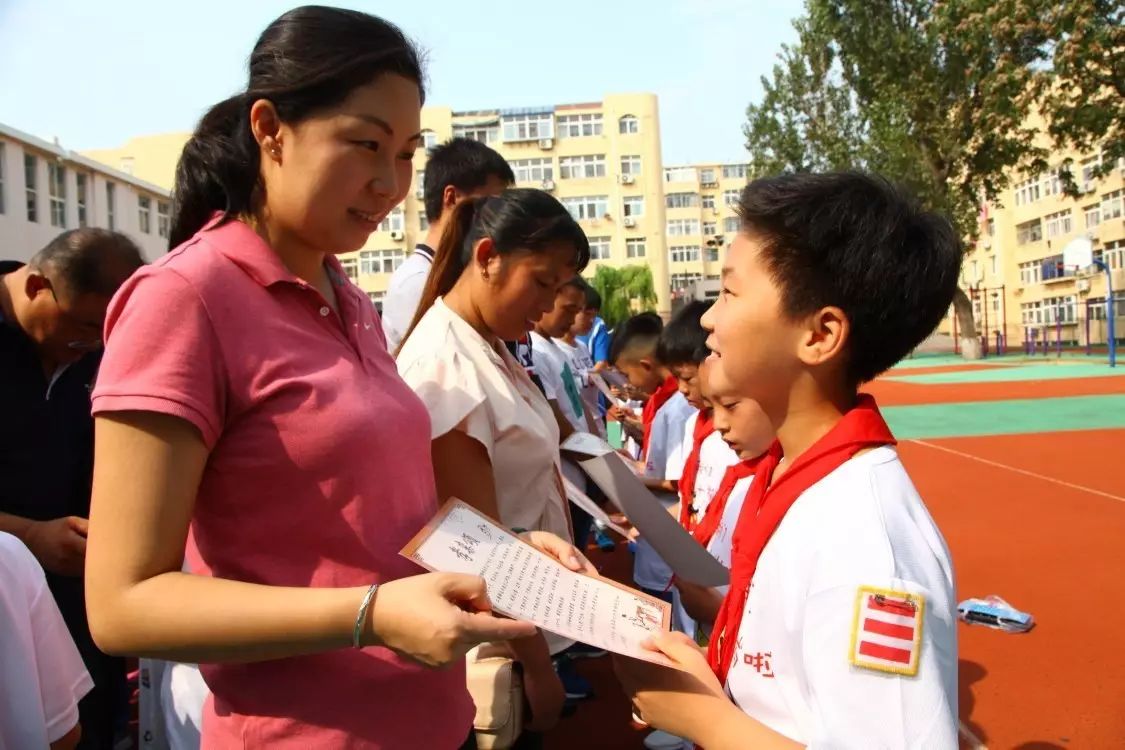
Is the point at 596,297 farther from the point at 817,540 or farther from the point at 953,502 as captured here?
the point at 817,540

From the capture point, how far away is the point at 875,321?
1452mm

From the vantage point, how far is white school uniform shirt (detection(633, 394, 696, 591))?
13.6ft

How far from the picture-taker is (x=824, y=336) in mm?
1452

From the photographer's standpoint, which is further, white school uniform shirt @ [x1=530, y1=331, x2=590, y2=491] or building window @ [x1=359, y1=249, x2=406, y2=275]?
building window @ [x1=359, y1=249, x2=406, y2=275]

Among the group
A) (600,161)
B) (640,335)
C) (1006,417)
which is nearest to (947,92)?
(1006,417)

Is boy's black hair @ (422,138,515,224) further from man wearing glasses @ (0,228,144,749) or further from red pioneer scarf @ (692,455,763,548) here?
red pioneer scarf @ (692,455,763,548)

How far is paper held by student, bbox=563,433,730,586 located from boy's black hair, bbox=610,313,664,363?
4.14m

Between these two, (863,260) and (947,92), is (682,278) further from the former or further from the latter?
(863,260)

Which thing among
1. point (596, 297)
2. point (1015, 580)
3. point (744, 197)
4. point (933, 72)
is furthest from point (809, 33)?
point (744, 197)

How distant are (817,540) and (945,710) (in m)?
0.26

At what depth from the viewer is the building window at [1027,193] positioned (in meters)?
42.7

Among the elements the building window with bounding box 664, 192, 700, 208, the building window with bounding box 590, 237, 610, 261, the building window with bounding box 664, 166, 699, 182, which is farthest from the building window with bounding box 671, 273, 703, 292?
the building window with bounding box 590, 237, 610, 261

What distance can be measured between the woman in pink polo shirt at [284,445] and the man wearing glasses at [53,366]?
5.55 ft

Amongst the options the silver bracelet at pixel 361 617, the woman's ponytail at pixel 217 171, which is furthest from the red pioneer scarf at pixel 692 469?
the silver bracelet at pixel 361 617
